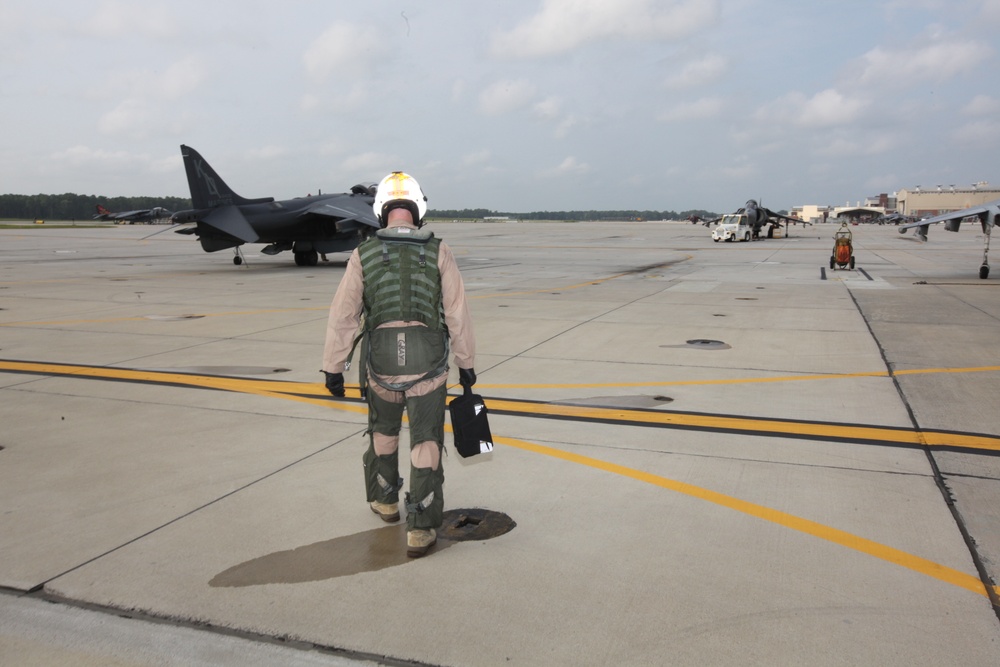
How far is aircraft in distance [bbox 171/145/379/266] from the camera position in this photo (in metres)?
24.6

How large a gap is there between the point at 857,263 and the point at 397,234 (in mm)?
28745

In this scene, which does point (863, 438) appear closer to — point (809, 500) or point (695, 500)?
point (809, 500)

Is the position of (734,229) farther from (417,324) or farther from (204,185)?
(417,324)

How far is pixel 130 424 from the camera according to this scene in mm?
6883

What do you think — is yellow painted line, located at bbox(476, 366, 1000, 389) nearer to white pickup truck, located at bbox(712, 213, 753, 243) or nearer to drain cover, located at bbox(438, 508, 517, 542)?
drain cover, located at bbox(438, 508, 517, 542)

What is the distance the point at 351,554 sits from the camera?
429 cm

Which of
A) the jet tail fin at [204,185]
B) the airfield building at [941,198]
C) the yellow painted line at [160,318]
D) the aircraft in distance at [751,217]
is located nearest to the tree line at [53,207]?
the aircraft in distance at [751,217]

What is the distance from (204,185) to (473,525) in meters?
23.2

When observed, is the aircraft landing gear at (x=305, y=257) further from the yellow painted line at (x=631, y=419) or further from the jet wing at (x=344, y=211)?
the yellow painted line at (x=631, y=419)

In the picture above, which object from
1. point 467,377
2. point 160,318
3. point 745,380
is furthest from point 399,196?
point 160,318

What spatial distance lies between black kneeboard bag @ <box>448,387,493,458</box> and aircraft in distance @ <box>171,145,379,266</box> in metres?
19.7

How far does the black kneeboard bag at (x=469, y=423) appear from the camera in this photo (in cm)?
441

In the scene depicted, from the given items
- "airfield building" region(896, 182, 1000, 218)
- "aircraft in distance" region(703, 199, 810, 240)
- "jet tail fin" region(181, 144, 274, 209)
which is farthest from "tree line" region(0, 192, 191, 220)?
"airfield building" region(896, 182, 1000, 218)

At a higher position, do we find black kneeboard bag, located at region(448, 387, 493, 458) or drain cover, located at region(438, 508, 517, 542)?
black kneeboard bag, located at region(448, 387, 493, 458)
